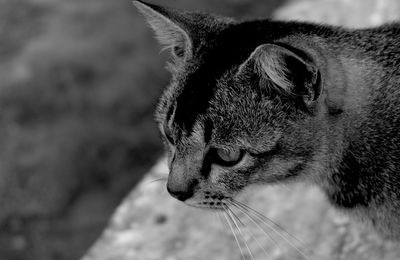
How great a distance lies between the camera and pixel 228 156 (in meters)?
2.72

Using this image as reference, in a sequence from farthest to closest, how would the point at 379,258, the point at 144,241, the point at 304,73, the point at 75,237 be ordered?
the point at 75,237, the point at 144,241, the point at 379,258, the point at 304,73

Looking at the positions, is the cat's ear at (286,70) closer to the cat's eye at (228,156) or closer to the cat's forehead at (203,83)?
the cat's forehead at (203,83)

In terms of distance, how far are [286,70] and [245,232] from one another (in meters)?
1.49

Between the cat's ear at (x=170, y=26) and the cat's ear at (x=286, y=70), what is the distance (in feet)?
1.42

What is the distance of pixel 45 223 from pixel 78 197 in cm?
38

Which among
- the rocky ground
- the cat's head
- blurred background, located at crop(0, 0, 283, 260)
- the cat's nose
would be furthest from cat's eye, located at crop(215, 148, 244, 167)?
blurred background, located at crop(0, 0, 283, 260)

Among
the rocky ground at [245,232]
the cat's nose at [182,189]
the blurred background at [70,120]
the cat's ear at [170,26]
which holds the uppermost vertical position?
the cat's ear at [170,26]

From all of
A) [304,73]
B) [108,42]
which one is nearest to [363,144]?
[304,73]

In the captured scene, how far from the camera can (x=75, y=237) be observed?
5.55 meters

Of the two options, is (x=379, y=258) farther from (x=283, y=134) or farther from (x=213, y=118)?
(x=213, y=118)

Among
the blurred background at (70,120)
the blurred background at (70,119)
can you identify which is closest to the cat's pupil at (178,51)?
the blurred background at (70,119)

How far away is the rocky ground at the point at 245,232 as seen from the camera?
11.5 ft

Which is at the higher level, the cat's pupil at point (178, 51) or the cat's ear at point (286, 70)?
the cat's ear at point (286, 70)

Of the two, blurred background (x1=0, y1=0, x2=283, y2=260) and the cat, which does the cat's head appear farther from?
blurred background (x1=0, y1=0, x2=283, y2=260)
